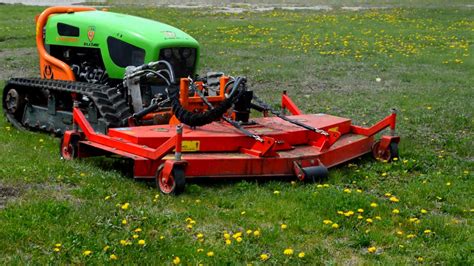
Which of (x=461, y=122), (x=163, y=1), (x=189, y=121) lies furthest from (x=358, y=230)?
(x=163, y=1)

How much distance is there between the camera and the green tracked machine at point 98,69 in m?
8.78

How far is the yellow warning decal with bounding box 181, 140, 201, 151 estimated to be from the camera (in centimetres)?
736

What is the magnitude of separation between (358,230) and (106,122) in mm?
3659

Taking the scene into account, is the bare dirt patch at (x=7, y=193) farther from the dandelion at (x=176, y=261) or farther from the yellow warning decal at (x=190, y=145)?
the dandelion at (x=176, y=261)

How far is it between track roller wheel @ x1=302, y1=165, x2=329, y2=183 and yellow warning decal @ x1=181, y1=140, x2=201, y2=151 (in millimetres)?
1169

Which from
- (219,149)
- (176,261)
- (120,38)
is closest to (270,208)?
(219,149)

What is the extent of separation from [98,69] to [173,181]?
350cm

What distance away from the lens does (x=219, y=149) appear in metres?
7.54

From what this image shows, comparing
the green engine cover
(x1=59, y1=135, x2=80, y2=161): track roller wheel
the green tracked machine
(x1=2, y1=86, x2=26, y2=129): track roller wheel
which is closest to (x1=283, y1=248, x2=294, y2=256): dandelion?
(x1=59, y1=135, x2=80, y2=161): track roller wheel

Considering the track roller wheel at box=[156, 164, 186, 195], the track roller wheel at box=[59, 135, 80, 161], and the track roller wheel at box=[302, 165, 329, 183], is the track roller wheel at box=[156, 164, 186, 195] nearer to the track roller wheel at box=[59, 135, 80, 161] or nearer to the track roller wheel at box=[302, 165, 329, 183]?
the track roller wheel at box=[302, 165, 329, 183]

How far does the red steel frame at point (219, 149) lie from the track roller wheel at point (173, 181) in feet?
0.18

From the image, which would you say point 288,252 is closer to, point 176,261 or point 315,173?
point 176,261

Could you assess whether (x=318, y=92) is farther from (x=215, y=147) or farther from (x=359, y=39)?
(x=359, y=39)

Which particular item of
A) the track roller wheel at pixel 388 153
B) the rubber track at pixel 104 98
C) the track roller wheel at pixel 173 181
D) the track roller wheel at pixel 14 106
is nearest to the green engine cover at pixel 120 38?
the rubber track at pixel 104 98
